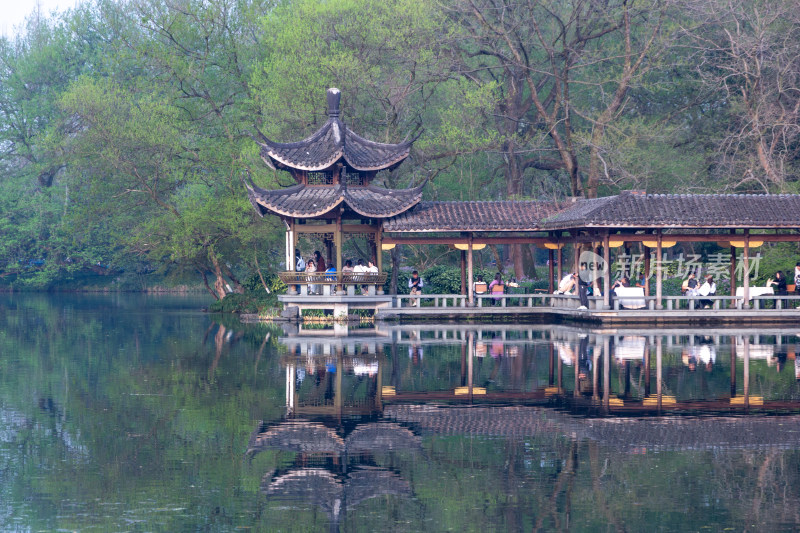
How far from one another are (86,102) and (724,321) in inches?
1131

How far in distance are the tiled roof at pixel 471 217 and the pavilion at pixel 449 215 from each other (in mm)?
35

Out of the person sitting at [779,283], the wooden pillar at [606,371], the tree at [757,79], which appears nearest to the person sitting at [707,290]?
the person sitting at [779,283]

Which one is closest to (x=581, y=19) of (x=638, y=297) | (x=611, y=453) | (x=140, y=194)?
(x=638, y=297)

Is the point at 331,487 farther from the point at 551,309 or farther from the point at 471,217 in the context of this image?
the point at 551,309

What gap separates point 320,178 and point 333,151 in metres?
1.52

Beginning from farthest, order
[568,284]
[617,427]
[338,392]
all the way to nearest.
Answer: [568,284], [338,392], [617,427]

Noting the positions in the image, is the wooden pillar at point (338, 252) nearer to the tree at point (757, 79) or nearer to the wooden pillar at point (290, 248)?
the wooden pillar at point (290, 248)

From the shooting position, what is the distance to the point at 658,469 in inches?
415

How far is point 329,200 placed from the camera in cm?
3244

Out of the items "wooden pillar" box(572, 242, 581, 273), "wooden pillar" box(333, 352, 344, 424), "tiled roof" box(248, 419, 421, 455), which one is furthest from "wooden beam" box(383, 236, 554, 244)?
"tiled roof" box(248, 419, 421, 455)

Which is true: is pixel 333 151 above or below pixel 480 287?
above

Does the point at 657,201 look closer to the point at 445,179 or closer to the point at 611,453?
the point at 445,179

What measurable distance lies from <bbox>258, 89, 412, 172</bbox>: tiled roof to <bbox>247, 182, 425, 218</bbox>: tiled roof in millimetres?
960

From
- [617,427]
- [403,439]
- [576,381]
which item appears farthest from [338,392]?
[617,427]
